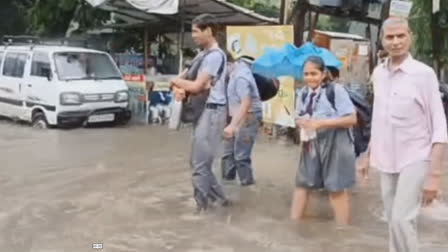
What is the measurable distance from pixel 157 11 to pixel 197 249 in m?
11.3

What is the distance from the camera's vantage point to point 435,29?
64.8 feet

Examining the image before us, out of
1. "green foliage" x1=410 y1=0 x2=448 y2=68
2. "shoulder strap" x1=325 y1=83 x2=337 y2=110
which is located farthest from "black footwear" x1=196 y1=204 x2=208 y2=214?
"green foliage" x1=410 y1=0 x2=448 y2=68

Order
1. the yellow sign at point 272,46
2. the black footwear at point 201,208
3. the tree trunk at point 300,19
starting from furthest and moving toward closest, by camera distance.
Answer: the tree trunk at point 300,19 → the yellow sign at point 272,46 → the black footwear at point 201,208

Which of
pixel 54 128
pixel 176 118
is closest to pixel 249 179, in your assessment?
pixel 176 118

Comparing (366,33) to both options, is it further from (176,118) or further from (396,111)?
(396,111)

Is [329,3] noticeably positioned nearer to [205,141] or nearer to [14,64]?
[14,64]

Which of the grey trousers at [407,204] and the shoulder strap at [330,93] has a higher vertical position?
the shoulder strap at [330,93]

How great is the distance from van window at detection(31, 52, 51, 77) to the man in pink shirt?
39.3ft

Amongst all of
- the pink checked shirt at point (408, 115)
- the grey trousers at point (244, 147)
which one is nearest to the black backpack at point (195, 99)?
the grey trousers at point (244, 147)

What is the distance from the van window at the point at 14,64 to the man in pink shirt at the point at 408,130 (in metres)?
13.0

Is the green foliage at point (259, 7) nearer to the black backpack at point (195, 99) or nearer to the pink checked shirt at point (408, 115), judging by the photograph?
the black backpack at point (195, 99)

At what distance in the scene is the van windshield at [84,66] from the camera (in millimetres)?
16062

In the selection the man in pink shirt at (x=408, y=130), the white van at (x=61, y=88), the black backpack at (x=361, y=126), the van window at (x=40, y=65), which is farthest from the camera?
the van window at (x=40, y=65)

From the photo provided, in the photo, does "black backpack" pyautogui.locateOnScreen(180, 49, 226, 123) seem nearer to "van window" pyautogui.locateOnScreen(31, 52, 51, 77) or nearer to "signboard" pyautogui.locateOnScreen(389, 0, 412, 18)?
"signboard" pyautogui.locateOnScreen(389, 0, 412, 18)
